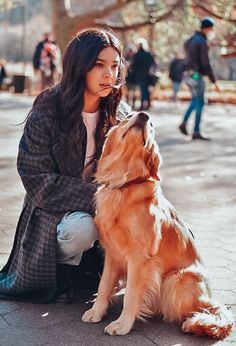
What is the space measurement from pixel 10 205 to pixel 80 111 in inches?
114

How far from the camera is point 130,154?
3.51 metres

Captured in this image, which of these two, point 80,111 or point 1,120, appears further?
point 1,120

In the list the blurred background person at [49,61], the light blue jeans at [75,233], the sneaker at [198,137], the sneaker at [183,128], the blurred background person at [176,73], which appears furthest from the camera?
the blurred background person at [176,73]

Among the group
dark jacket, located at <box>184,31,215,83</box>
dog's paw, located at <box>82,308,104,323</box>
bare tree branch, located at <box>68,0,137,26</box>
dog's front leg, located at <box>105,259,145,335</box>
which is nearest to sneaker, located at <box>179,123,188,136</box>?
dark jacket, located at <box>184,31,215,83</box>

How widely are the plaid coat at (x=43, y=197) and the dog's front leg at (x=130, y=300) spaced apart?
529 millimetres

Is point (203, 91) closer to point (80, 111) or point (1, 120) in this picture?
point (1, 120)

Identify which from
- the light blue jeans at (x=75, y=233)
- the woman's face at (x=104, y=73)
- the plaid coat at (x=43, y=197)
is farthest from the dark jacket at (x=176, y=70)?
the light blue jeans at (x=75, y=233)

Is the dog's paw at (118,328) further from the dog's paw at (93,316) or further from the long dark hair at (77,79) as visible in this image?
the long dark hair at (77,79)

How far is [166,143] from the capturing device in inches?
478

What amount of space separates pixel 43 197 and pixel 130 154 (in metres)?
0.70

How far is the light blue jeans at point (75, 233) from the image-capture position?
389cm

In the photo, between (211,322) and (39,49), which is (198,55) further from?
(39,49)

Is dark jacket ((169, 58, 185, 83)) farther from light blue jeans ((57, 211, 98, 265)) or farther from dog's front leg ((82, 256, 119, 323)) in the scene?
dog's front leg ((82, 256, 119, 323))

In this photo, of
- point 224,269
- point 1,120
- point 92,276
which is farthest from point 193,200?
point 1,120
